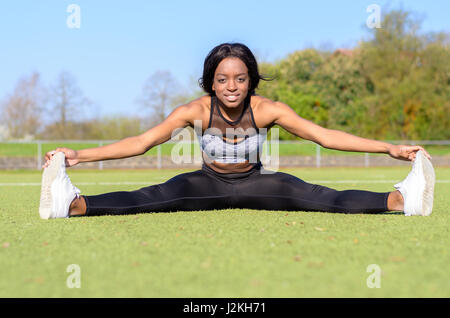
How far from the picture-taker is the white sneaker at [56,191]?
353cm

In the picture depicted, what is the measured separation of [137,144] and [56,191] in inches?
28.3

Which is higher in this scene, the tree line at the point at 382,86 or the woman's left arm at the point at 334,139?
the tree line at the point at 382,86

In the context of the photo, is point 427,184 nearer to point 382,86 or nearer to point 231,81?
point 231,81

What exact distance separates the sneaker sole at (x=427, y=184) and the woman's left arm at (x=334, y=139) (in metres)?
0.08

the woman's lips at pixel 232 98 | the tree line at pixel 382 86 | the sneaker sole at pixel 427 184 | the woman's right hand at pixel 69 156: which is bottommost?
the sneaker sole at pixel 427 184

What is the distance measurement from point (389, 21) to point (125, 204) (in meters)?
35.9

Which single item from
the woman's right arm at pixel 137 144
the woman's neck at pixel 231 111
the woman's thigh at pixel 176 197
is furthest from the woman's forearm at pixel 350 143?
the woman's right arm at pixel 137 144

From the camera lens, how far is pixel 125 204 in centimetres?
401

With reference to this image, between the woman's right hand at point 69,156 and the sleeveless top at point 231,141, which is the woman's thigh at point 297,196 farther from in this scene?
the woman's right hand at point 69,156

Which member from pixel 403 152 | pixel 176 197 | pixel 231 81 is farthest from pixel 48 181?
pixel 403 152

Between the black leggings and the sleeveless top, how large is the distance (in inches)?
4.0

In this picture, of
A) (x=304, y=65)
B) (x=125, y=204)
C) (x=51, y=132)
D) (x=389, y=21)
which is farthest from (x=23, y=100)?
(x=125, y=204)
